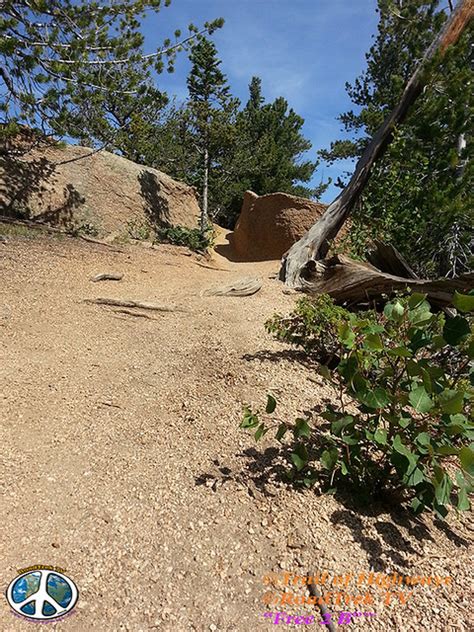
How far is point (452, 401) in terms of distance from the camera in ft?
4.57

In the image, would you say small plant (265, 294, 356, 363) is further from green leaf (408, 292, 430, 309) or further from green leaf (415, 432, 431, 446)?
green leaf (415, 432, 431, 446)

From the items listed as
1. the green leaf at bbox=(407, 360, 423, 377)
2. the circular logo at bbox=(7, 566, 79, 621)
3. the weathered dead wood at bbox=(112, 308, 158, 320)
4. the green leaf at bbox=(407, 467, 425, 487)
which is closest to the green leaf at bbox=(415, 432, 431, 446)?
the green leaf at bbox=(407, 467, 425, 487)

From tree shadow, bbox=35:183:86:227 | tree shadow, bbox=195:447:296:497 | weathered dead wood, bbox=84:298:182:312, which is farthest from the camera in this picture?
tree shadow, bbox=35:183:86:227

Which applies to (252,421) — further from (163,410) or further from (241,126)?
(241,126)

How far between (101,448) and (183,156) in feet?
39.5

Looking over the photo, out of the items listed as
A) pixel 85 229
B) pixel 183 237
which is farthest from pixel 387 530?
pixel 183 237

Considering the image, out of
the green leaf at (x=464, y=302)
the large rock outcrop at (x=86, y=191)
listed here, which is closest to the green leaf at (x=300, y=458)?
the green leaf at (x=464, y=302)

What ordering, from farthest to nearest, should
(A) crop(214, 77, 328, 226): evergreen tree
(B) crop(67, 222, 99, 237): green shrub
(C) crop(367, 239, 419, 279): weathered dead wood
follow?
(A) crop(214, 77, 328, 226): evergreen tree < (B) crop(67, 222, 99, 237): green shrub < (C) crop(367, 239, 419, 279): weathered dead wood

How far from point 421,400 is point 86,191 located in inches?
318

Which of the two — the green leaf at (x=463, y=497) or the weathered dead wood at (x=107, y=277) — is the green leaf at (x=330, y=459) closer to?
the green leaf at (x=463, y=497)

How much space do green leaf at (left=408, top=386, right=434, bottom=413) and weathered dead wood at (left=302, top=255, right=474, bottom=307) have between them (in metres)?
2.44

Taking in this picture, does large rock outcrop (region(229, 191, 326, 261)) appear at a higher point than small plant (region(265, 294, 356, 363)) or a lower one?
higher

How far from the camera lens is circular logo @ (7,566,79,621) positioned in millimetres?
1271

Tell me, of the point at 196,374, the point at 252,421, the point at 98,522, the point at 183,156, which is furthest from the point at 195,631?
the point at 183,156
